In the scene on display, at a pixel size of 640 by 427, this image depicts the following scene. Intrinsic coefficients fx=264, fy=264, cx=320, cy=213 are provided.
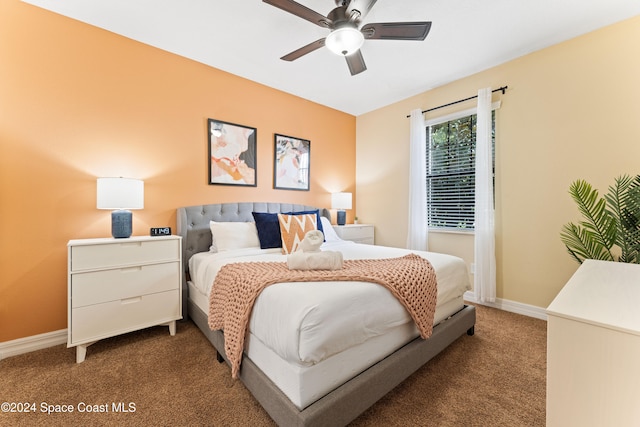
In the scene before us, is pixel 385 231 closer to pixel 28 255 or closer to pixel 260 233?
pixel 260 233

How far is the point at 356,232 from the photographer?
391 centimetres

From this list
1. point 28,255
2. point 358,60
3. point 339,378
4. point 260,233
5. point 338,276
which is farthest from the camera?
point 260,233

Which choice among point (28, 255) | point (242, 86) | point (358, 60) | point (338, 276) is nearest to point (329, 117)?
point (242, 86)

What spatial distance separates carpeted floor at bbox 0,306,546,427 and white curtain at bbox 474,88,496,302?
0.77 m

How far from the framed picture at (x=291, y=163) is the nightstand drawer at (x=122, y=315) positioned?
1.83m

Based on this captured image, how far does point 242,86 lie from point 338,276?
2.76 metres

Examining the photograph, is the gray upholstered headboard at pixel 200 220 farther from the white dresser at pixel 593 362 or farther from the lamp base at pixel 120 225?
the white dresser at pixel 593 362

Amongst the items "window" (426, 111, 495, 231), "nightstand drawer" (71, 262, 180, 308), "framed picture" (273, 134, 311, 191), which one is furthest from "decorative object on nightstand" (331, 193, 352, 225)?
"nightstand drawer" (71, 262, 180, 308)

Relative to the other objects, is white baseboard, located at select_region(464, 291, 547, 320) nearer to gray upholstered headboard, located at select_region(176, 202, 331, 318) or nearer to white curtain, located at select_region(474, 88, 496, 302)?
white curtain, located at select_region(474, 88, 496, 302)

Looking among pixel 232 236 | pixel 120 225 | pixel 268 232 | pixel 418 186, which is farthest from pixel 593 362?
pixel 418 186

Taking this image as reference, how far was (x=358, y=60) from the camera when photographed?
2291mm

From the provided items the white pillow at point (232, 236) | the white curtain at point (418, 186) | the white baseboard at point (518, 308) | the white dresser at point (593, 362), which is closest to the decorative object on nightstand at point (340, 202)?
the white curtain at point (418, 186)

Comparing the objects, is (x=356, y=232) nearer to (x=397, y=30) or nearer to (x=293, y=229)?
(x=293, y=229)

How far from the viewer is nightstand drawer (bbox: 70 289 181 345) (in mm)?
1890
